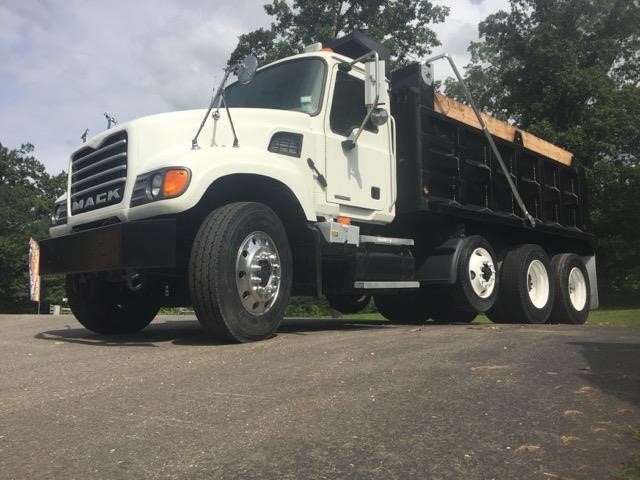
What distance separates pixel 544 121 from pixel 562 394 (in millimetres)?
29067

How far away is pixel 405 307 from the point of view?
9.79 m

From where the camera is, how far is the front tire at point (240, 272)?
5035mm

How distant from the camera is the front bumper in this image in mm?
4906

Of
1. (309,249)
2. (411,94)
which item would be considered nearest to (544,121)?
(411,94)

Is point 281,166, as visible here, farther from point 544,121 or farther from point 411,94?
point 544,121

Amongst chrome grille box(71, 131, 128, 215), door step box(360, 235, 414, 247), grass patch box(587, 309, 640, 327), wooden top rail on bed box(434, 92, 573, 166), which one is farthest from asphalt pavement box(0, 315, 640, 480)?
grass patch box(587, 309, 640, 327)

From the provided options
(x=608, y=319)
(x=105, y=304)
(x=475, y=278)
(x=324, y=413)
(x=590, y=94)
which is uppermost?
(x=590, y=94)

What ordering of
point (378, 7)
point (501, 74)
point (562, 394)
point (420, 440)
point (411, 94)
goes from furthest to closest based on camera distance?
point (501, 74) → point (378, 7) → point (411, 94) → point (562, 394) → point (420, 440)

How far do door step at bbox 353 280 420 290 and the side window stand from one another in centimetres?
167

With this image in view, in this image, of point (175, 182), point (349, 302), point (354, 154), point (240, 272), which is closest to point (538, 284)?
point (349, 302)

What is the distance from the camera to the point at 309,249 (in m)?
6.04

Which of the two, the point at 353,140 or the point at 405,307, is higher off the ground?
the point at 353,140

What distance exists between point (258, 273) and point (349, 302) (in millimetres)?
4339

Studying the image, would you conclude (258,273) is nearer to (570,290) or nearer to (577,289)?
(570,290)
